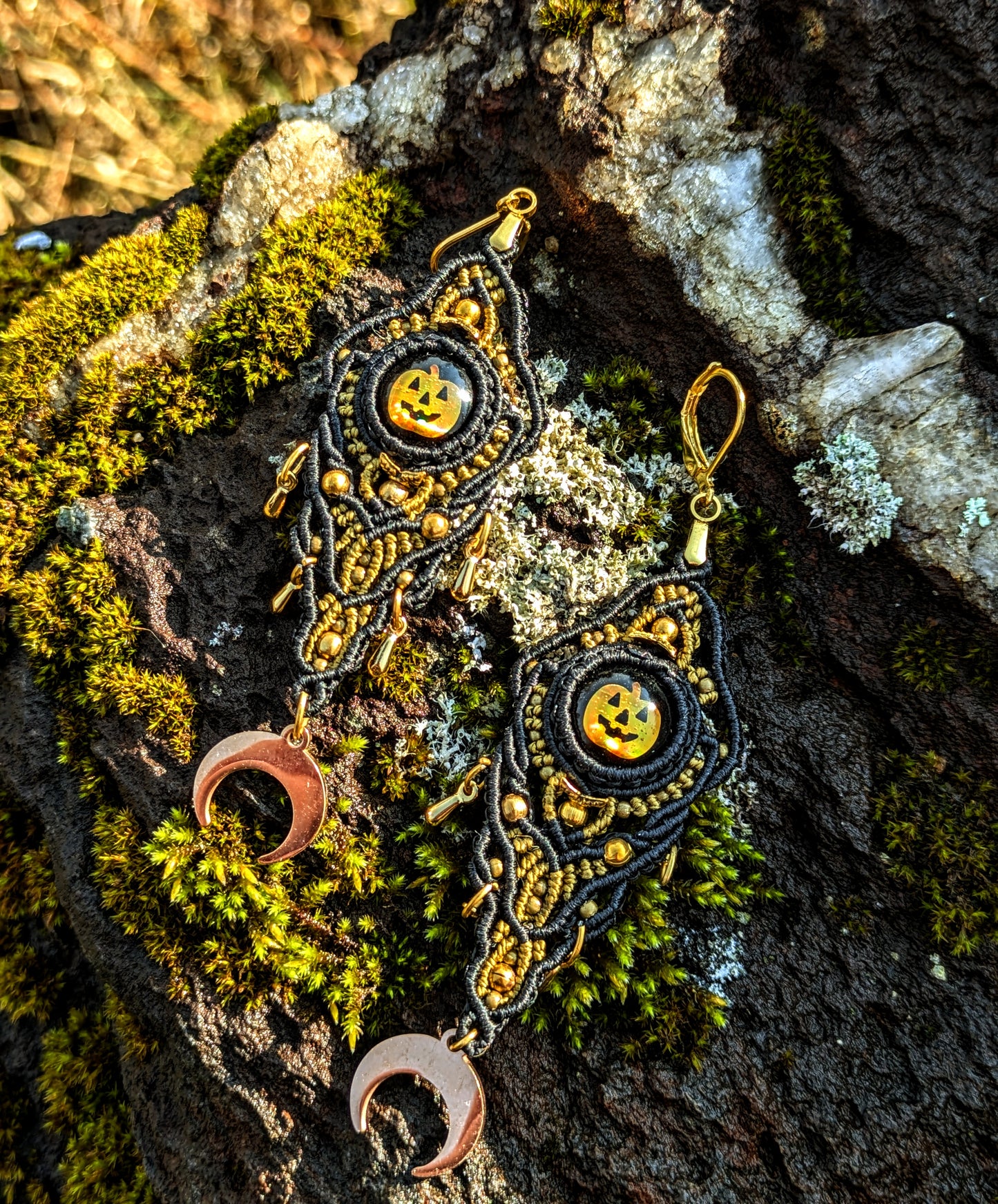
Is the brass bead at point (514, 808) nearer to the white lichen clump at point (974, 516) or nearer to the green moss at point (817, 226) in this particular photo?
the white lichen clump at point (974, 516)

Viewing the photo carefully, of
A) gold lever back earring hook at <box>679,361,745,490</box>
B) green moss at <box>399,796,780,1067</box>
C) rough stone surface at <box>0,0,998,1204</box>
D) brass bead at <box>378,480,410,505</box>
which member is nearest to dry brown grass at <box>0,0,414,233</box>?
rough stone surface at <box>0,0,998,1204</box>

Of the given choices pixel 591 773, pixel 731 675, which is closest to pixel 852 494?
pixel 731 675

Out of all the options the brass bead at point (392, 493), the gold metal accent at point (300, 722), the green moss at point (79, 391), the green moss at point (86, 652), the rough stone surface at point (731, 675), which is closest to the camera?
the rough stone surface at point (731, 675)

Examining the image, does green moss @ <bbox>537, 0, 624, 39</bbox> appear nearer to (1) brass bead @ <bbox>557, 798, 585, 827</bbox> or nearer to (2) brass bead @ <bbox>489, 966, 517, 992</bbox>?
(1) brass bead @ <bbox>557, 798, 585, 827</bbox>

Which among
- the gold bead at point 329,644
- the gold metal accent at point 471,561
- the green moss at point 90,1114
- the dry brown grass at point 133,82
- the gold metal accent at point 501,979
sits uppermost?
the dry brown grass at point 133,82

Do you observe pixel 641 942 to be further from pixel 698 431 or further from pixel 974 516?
pixel 698 431

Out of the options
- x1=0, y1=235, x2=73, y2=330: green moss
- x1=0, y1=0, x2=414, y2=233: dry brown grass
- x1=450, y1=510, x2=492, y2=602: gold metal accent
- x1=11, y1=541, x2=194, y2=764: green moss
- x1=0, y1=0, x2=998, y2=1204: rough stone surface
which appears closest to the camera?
x1=0, y1=0, x2=998, y2=1204: rough stone surface

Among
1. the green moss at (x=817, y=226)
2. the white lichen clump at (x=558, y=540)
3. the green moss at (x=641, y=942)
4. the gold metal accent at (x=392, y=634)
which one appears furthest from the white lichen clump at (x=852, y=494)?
the gold metal accent at (x=392, y=634)
